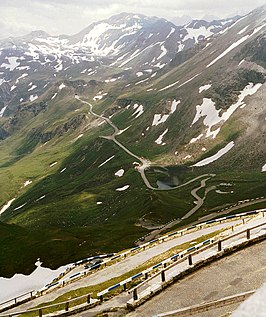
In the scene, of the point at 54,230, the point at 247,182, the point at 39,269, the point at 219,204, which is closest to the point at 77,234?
the point at 54,230

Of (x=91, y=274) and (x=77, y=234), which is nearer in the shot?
(x=91, y=274)

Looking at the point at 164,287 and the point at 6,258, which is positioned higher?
the point at 164,287

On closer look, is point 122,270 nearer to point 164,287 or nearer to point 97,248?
point 164,287

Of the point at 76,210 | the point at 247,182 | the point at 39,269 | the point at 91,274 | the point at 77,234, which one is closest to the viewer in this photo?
the point at 91,274

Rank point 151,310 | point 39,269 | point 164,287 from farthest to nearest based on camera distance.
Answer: point 39,269 < point 164,287 < point 151,310

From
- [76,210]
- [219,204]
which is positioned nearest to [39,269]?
[219,204]

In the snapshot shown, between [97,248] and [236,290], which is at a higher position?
[236,290]

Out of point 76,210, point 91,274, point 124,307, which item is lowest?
point 76,210

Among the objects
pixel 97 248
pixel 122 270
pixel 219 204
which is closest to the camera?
pixel 122 270

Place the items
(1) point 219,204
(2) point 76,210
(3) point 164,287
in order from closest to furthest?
(3) point 164,287, (1) point 219,204, (2) point 76,210
